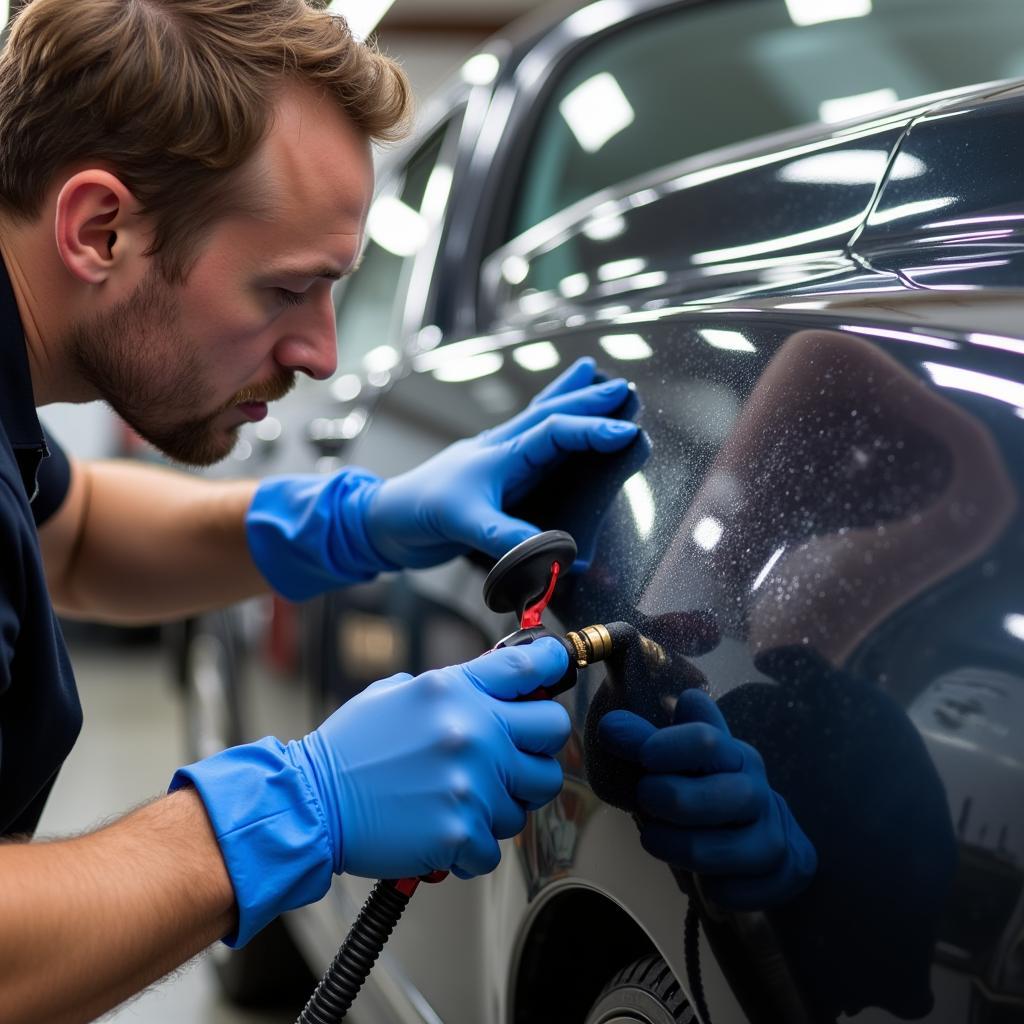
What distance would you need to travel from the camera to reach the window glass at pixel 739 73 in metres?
1.86

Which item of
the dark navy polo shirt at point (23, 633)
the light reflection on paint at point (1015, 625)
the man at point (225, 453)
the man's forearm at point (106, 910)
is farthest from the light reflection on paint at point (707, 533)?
the dark navy polo shirt at point (23, 633)

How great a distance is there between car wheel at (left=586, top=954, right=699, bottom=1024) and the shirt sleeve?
1066 mm

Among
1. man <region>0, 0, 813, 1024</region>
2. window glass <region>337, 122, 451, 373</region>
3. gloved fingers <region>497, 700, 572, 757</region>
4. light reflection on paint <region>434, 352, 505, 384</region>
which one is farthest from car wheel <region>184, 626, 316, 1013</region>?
gloved fingers <region>497, 700, 572, 757</region>

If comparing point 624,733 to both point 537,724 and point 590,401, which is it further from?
point 590,401

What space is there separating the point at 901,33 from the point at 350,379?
1077 mm

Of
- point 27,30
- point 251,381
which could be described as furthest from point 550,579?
point 27,30

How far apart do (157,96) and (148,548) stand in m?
0.80

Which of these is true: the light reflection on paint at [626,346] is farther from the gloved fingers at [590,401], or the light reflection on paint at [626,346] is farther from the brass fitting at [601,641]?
the brass fitting at [601,641]

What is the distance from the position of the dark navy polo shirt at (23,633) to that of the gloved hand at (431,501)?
39cm

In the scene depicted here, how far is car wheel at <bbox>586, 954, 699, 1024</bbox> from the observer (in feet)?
2.68

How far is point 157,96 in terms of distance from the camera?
1.18 meters

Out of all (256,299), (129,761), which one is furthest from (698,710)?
(129,761)

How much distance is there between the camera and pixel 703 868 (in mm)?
764

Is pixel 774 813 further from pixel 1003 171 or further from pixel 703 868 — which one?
pixel 1003 171
